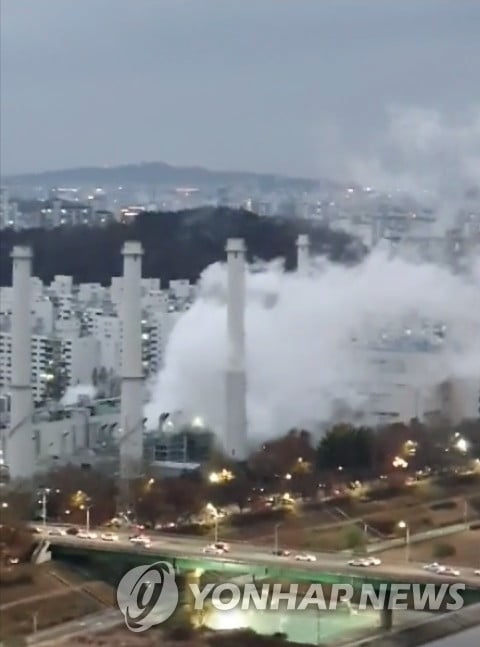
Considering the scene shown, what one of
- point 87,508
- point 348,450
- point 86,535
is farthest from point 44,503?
point 348,450

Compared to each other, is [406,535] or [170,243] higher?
[170,243]

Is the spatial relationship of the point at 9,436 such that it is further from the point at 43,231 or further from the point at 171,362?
the point at 43,231

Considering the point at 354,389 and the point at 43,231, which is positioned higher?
the point at 43,231

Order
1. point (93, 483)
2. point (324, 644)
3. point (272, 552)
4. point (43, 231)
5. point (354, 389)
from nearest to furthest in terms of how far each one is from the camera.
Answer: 1. point (324, 644)
2. point (272, 552)
3. point (93, 483)
4. point (354, 389)
5. point (43, 231)

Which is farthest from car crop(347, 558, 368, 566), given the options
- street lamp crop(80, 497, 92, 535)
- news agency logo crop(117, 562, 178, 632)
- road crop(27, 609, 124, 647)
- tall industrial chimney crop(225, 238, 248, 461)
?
tall industrial chimney crop(225, 238, 248, 461)

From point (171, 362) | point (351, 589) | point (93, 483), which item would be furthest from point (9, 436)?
point (351, 589)

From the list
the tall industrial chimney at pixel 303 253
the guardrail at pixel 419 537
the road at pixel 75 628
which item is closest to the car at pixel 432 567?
the guardrail at pixel 419 537

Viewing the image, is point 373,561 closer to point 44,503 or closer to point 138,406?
point 44,503
